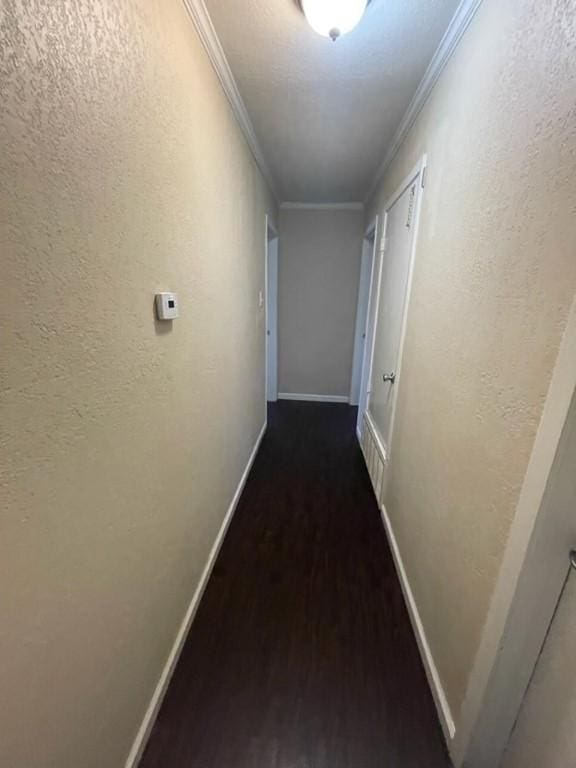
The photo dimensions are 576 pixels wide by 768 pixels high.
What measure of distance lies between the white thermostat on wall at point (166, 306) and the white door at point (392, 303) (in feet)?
4.05

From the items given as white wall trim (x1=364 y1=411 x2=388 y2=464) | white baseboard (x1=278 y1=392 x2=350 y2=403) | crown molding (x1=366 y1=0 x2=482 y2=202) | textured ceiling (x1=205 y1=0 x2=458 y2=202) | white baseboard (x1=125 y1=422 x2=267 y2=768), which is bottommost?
white baseboard (x1=125 y1=422 x2=267 y2=768)

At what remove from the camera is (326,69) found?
1.34 metres

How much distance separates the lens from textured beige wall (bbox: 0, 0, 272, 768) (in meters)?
0.51

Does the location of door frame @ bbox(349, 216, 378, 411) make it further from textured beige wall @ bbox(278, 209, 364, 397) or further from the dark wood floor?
the dark wood floor

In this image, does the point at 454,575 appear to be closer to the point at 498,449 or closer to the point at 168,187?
the point at 498,449

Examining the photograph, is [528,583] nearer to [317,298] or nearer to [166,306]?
[166,306]

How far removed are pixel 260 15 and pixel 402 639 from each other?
2.50 meters

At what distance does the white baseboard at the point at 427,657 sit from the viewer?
40.3 inches

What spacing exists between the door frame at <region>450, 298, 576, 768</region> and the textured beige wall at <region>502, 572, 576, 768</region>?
2 centimetres

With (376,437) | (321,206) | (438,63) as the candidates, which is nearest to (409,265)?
(438,63)

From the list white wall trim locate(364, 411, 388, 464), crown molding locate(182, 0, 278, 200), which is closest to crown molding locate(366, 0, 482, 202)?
crown molding locate(182, 0, 278, 200)

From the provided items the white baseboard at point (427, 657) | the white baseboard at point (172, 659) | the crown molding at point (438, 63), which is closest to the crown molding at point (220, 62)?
the crown molding at point (438, 63)

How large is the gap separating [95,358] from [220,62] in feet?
4.67

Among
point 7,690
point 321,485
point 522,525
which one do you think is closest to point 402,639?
point 522,525
